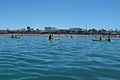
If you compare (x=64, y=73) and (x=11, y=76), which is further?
(x=64, y=73)

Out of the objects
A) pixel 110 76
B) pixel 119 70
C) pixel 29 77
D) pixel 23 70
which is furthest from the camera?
pixel 119 70

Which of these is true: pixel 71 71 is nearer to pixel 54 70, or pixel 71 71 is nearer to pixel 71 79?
pixel 54 70

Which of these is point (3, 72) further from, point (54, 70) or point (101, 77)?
point (101, 77)

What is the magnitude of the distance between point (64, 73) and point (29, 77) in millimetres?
3108

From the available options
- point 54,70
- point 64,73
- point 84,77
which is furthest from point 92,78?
point 54,70

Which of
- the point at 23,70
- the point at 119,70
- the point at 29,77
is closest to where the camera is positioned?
the point at 29,77

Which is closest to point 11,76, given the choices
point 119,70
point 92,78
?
point 92,78

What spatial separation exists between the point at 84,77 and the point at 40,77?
2.93 meters

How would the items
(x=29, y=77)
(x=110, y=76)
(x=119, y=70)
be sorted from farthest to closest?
(x=119, y=70)
(x=110, y=76)
(x=29, y=77)

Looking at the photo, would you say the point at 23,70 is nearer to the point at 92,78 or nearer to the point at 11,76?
the point at 11,76

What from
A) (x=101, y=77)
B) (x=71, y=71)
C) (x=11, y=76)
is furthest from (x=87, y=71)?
(x=11, y=76)

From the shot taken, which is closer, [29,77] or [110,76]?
[29,77]

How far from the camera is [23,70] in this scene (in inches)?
762

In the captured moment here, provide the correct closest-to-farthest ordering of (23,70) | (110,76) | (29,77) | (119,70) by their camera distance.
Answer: (29,77) → (110,76) → (23,70) → (119,70)
